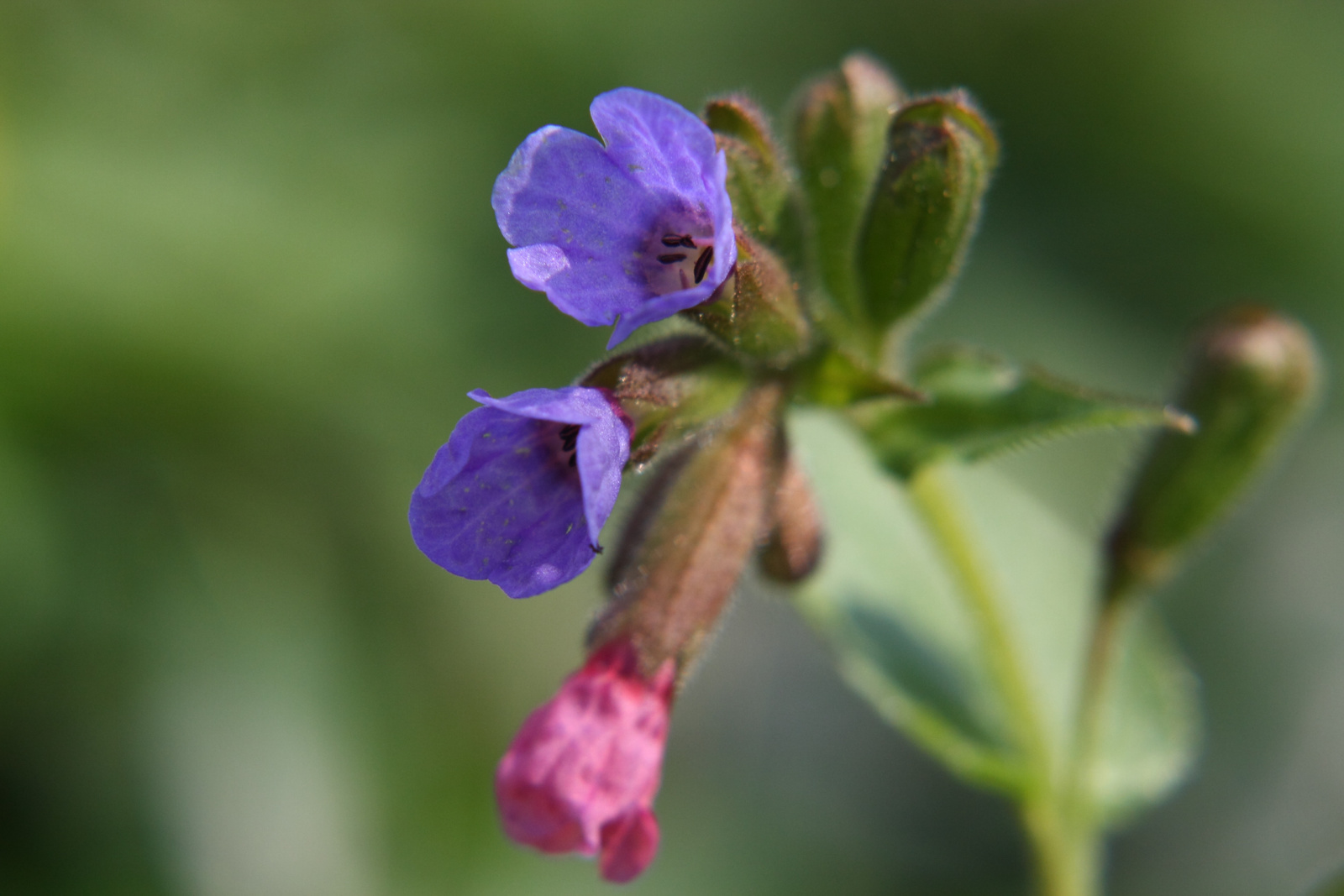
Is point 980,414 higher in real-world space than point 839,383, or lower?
lower

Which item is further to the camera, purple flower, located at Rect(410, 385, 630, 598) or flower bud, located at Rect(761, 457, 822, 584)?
flower bud, located at Rect(761, 457, 822, 584)

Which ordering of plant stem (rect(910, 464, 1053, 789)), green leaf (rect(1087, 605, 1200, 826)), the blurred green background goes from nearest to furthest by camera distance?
plant stem (rect(910, 464, 1053, 789)) < green leaf (rect(1087, 605, 1200, 826)) < the blurred green background

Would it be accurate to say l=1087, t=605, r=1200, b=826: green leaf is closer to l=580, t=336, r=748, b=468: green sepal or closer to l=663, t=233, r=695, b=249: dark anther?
l=580, t=336, r=748, b=468: green sepal

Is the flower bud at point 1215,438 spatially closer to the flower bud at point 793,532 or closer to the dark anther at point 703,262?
the flower bud at point 793,532

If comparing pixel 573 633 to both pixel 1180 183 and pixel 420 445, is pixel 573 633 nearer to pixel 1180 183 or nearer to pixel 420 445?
pixel 420 445

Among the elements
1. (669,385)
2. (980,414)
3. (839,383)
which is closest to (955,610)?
(980,414)

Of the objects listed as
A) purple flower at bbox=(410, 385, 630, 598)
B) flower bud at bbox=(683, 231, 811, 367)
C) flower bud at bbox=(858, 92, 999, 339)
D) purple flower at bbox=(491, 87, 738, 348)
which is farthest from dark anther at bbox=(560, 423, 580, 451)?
flower bud at bbox=(858, 92, 999, 339)

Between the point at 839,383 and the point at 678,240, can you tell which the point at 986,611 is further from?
the point at 678,240
